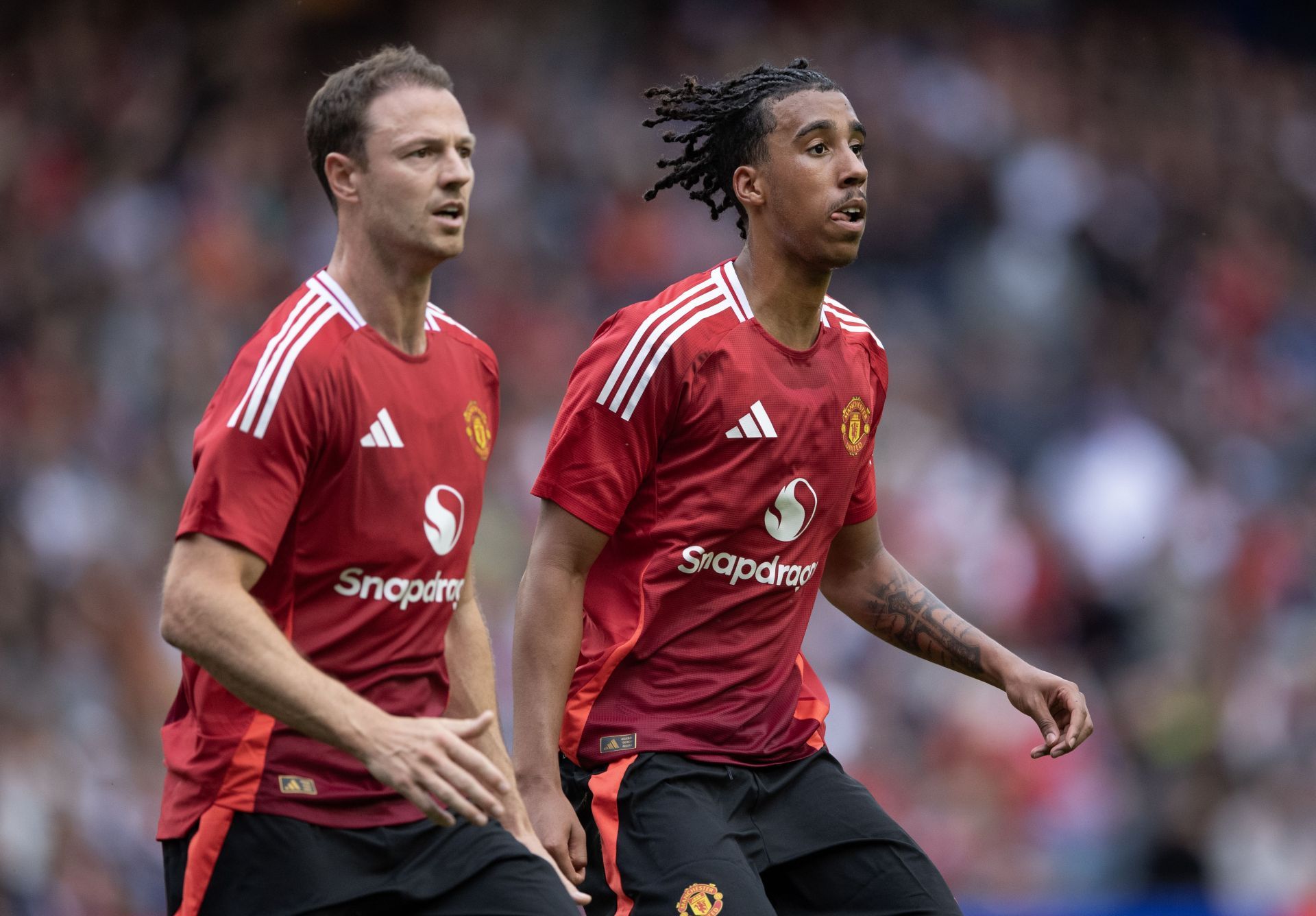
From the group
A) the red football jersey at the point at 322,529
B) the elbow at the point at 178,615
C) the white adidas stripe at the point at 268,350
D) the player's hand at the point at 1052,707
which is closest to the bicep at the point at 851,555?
the player's hand at the point at 1052,707

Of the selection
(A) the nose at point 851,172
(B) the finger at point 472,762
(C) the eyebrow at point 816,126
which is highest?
(C) the eyebrow at point 816,126

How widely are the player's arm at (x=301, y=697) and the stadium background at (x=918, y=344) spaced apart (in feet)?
19.1

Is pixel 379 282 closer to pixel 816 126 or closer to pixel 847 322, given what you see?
pixel 816 126

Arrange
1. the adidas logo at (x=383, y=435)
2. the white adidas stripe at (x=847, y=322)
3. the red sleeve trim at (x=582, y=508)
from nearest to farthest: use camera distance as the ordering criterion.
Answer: the adidas logo at (x=383, y=435), the red sleeve trim at (x=582, y=508), the white adidas stripe at (x=847, y=322)

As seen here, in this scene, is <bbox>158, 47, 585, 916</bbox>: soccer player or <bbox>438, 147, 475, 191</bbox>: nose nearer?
<bbox>158, 47, 585, 916</bbox>: soccer player

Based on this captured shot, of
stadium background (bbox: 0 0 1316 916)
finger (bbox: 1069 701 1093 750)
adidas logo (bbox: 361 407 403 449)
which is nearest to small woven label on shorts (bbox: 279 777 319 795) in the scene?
adidas logo (bbox: 361 407 403 449)

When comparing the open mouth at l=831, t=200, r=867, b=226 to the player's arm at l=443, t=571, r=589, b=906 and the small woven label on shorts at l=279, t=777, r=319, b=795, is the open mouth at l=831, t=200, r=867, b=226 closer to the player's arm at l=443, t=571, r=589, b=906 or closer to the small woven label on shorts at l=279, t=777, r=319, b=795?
the player's arm at l=443, t=571, r=589, b=906

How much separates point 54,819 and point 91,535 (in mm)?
1865

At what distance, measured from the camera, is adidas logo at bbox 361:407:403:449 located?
360 centimetres

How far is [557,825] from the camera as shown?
418 cm

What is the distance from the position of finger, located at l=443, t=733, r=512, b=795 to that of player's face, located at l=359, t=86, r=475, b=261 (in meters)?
1.09

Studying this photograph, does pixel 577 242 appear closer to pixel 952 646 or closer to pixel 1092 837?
pixel 1092 837

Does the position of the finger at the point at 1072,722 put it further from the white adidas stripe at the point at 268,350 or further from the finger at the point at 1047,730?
the white adidas stripe at the point at 268,350

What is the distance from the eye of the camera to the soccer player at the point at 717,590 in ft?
13.8
